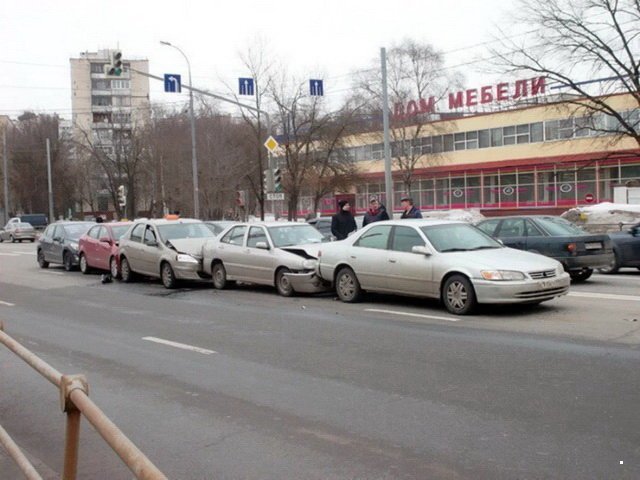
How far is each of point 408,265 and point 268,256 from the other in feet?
12.3

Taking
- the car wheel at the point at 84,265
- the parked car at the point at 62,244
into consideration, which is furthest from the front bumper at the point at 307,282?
the parked car at the point at 62,244

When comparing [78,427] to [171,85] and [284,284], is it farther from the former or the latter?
[171,85]

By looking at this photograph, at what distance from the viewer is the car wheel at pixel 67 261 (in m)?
22.0

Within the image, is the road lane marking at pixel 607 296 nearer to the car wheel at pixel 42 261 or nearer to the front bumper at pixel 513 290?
the front bumper at pixel 513 290

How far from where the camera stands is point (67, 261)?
72.6 ft

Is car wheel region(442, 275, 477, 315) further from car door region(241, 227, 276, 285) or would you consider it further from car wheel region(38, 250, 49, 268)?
car wheel region(38, 250, 49, 268)

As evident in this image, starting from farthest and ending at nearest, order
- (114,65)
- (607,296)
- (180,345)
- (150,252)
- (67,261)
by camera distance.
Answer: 1. (114,65)
2. (67,261)
3. (150,252)
4. (607,296)
5. (180,345)

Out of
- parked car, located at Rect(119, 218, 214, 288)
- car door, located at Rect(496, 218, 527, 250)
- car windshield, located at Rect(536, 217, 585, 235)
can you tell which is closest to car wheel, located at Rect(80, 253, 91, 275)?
parked car, located at Rect(119, 218, 214, 288)

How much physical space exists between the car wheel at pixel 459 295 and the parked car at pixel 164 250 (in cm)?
703

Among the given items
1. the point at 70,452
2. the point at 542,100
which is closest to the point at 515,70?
the point at 542,100

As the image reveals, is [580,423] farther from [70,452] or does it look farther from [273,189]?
[273,189]

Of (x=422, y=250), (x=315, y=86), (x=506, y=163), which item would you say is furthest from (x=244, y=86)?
(x=506, y=163)

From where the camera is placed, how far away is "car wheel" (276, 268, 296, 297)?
1405 centimetres

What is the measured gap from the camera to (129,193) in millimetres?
62750
